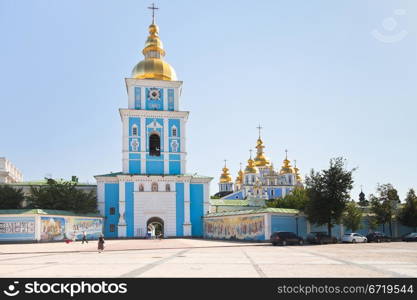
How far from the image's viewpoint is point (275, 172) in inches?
4286

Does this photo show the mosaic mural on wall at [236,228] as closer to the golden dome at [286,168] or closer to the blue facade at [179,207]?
the blue facade at [179,207]

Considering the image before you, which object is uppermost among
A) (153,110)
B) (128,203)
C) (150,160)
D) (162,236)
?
(153,110)

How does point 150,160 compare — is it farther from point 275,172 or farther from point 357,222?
point 275,172

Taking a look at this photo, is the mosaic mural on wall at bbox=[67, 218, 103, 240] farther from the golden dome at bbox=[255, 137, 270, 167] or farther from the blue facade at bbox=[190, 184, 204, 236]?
the golden dome at bbox=[255, 137, 270, 167]

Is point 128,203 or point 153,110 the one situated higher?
point 153,110

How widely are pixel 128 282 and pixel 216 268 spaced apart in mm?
4806

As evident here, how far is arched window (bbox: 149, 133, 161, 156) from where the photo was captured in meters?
53.9

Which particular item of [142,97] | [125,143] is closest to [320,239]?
[125,143]

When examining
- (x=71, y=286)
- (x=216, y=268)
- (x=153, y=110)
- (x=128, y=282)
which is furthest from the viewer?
(x=153, y=110)

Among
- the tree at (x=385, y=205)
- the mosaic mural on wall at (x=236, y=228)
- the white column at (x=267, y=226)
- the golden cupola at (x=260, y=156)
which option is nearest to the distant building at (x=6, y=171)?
the mosaic mural on wall at (x=236, y=228)

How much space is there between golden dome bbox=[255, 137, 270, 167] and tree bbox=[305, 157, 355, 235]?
215 ft

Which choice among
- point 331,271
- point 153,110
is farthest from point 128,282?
point 153,110

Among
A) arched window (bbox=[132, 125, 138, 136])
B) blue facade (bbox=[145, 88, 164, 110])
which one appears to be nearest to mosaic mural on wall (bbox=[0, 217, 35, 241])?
arched window (bbox=[132, 125, 138, 136])

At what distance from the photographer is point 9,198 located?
49.7 metres
